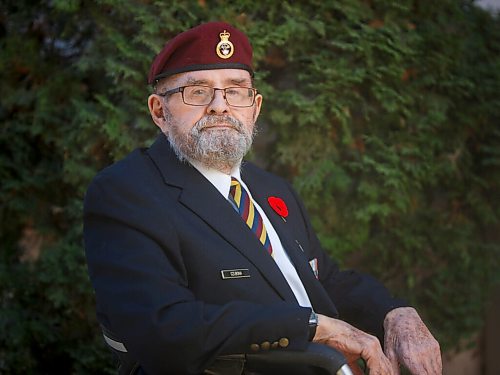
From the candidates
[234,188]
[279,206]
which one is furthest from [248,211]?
[279,206]

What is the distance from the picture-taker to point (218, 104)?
7.62ft

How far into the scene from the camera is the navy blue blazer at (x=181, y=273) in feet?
6.32

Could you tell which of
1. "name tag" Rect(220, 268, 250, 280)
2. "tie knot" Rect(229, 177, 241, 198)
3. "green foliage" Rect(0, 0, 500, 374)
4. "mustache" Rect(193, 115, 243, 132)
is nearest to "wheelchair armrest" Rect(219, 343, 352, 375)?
"name tag" Rect(220, 268, 250, 280)

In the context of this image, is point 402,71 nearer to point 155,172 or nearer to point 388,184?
point 388,184

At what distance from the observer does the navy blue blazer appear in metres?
1.93

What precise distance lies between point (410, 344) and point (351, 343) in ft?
0.92

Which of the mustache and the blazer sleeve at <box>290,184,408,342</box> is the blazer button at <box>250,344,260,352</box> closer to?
the blazer sleeve at <box>290,184,408,342</box>

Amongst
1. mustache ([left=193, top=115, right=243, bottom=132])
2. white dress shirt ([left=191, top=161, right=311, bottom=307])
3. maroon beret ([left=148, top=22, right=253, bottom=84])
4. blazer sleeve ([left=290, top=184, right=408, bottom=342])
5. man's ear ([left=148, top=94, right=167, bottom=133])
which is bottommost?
blazer sleeve ([left=290, top=184, right=408, bottom=342])

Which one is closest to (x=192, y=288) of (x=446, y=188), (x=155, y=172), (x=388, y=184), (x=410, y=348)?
(x=155, y=172)

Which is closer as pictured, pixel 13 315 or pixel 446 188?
pixel 13 315

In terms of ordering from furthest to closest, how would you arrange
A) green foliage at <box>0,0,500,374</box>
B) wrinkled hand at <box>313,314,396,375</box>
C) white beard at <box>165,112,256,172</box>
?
1. green foliage at <box>0,0,500,374</box>
2. white beard at <box>165,112,256,172</box>
3. wrinkled hand at <box>313,314,396,375</box>

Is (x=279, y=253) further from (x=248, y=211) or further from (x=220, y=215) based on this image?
(x=220, y=215)

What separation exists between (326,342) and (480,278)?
2393 millimetres

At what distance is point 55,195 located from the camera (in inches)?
156
